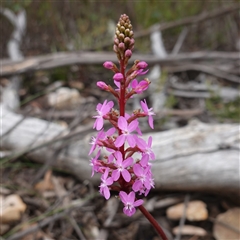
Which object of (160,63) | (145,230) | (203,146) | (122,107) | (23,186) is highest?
(122,107)

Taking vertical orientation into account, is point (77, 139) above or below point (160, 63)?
below

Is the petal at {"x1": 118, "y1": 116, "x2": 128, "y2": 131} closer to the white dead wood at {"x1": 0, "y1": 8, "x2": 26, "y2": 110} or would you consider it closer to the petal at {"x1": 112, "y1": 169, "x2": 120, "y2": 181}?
the petal at {"x1": 112, "y1": 169, "x2": 120, "y2": 181}

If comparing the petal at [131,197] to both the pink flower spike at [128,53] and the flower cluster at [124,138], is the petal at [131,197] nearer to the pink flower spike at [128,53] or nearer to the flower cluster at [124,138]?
the flower cluster at [124,138]

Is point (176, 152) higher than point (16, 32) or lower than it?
lower

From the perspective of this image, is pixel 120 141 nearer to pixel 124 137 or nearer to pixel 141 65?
pixel 124 137

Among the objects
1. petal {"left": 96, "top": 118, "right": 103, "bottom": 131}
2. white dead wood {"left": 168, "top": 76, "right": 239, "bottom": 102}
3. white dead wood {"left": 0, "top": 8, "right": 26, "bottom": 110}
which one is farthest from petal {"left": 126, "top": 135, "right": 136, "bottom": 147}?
white dead wood {"left": 0, "top": 8, "right": 26, "bottom": 110}

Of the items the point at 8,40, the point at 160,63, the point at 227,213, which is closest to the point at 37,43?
the point at 8,40

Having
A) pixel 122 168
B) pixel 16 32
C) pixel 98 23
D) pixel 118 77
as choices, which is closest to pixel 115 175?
pixel 122 168

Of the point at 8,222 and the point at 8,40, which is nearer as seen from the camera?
the point at 8,222

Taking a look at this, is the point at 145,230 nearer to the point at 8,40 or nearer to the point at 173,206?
the point at 173,206
